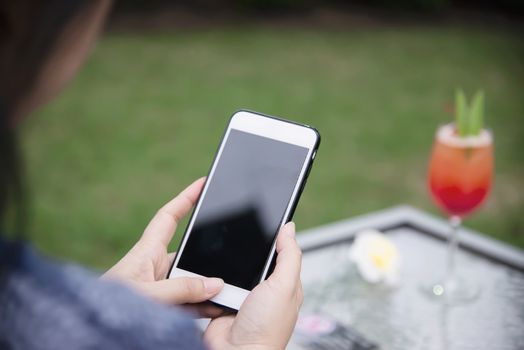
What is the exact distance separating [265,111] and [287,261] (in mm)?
2997

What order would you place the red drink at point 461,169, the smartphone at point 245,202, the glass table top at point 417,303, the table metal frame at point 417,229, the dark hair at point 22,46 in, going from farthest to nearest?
the table metal frame at point 417,229, the red drink at point 461,169, the glass table top at point 417,303, the smartphone at point 245,202, the dark hair at point 22,46

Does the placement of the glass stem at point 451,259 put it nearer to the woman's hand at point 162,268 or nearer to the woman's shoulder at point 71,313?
the woman's hand at point 162,268

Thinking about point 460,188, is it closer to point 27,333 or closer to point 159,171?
point 27,333

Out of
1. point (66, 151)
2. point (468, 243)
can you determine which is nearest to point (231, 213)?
point (468, 243)

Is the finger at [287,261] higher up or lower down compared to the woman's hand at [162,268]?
higher up

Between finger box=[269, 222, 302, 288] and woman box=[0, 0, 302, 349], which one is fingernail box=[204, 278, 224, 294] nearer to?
finger box=[269, 222, 302, 288]

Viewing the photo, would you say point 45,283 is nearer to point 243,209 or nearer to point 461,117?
point 243,209

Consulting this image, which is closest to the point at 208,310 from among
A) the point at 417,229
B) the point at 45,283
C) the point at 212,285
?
the point at 212,285

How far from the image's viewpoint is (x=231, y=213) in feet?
3.39

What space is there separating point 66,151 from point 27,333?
296 centimetres

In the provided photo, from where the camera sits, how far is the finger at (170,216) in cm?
102

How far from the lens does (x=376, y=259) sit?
1353mm

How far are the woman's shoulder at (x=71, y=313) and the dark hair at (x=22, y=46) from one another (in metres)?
0.04

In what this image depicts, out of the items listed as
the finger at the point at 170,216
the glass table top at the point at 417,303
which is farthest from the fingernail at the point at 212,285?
the glass table top at the point at 417,303
